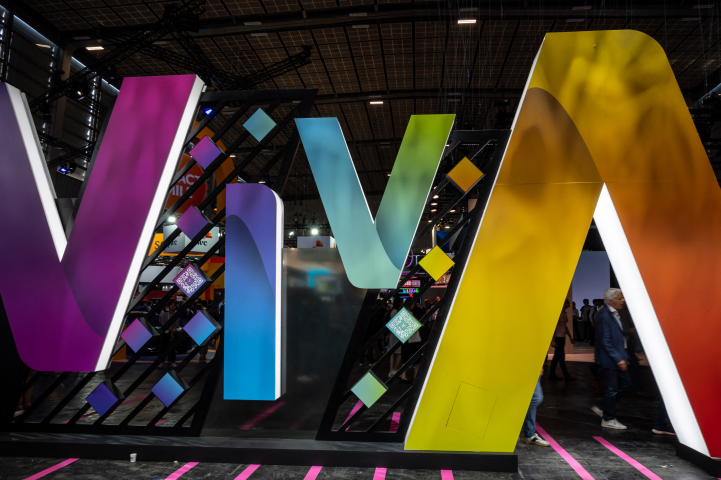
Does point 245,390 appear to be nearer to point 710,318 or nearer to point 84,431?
point 84,431

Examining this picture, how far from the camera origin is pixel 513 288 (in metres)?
4.46

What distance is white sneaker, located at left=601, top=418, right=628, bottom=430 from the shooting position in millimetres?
5695

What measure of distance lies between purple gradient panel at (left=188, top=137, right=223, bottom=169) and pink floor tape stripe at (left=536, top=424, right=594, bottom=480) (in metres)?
4.88

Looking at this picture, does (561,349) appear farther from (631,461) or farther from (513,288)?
(513,288)

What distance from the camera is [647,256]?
4.37 metres

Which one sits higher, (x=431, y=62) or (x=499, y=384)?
(x=431, y=62)

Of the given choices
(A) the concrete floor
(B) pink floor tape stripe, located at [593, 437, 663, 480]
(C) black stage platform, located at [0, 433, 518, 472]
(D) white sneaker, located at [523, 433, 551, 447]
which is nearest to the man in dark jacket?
(A) the concrete floor

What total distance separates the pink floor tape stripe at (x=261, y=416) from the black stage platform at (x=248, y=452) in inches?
9.6

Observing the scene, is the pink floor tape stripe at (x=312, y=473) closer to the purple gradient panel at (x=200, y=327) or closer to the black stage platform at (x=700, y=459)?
the purple gradient panel at (x=200, y=327)

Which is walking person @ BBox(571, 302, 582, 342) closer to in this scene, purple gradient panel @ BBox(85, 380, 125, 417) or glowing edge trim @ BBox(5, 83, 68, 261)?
purple gradient panel @ BBox(85, 380, 125, 417)

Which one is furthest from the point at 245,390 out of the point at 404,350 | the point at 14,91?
the point at 404,350

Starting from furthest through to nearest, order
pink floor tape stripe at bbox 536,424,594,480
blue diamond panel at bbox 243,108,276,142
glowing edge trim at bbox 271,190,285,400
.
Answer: blue diamond panel at bbox 243,108,276,142 → glowing edge trim at bbox 271,190,285,400 → pink floor tape stripe at bbox 536,424,594,480

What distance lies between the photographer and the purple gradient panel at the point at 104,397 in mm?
4801

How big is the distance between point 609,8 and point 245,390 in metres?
11.6
